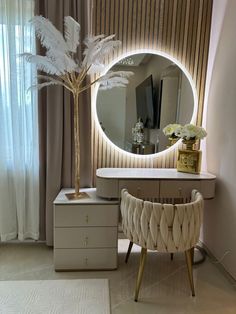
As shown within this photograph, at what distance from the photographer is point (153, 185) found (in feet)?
7.44

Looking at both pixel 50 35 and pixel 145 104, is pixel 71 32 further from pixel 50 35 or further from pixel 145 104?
pixel 145 104

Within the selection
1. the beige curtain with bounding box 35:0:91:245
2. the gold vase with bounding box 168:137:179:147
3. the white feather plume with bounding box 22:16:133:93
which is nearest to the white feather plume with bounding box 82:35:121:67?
the white feather plume with bounding box 22:16:133:93

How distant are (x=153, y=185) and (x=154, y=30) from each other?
1.51 meters

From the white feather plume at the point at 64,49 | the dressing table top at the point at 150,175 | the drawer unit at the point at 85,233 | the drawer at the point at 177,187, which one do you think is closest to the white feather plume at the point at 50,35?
the white feather plume at the point at 64,49

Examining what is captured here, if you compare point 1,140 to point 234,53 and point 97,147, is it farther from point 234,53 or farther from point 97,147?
point 234,53

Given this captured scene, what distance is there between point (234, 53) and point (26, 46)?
1803mm

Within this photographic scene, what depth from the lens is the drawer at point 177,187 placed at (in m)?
2.28

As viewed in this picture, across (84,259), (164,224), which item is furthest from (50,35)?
(84,259)

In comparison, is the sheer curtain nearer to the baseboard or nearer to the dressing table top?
the dressing table top

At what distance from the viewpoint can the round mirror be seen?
2.67 meters

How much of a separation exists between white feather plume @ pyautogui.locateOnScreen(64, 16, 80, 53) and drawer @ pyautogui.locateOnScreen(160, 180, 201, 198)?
130cm

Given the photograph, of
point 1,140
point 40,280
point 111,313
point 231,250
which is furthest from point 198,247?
point 1,140

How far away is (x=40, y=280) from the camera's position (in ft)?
7.01

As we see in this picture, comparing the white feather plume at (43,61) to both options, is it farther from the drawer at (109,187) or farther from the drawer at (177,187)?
the drawer at (177,187)
